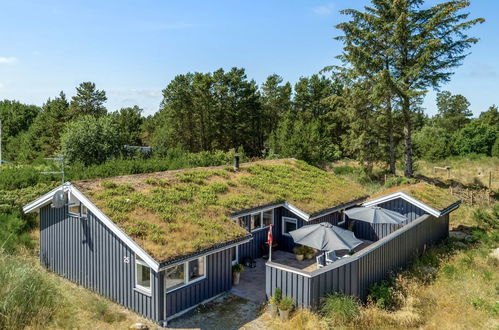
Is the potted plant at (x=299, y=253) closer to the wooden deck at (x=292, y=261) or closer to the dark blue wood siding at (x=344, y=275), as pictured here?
the wooden deck at (x=292, y=261)

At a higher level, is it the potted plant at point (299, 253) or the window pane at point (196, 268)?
the window pane at point (196, 268)

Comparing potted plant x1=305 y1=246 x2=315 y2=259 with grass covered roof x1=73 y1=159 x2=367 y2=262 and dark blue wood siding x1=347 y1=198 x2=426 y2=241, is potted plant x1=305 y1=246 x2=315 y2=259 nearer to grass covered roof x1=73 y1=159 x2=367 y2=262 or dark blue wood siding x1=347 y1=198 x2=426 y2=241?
grass covered roof x1=73 y1=159 x2=367 y2=262

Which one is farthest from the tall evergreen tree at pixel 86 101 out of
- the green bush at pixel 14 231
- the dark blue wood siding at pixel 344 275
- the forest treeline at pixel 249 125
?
the dark blue wood siding at pixel 344 275

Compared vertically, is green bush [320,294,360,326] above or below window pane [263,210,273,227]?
below

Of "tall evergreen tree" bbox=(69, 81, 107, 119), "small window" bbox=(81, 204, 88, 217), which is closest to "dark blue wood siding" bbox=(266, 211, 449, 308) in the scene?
"small window" bbox=(81, 204, 88, 217)

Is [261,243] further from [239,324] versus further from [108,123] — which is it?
[108,123]

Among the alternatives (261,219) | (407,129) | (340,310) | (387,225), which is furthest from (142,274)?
(407,129)
